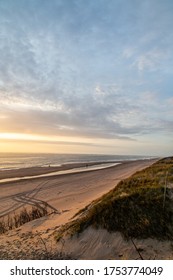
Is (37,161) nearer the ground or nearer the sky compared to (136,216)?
nearer the ground

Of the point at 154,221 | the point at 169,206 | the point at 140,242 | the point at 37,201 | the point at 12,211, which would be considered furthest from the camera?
the point at 37,201

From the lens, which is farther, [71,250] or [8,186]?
[8,186]

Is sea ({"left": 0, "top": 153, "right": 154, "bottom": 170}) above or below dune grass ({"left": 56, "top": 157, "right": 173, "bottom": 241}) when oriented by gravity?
below

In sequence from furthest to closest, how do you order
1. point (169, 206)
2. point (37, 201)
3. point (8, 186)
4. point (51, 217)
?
1. point (8, 186)
2. point (37, 201)
3. point (51, 217)
4. point (169, 206)

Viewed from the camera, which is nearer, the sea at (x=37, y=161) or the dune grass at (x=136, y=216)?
the dune grass at (x=136, y=216)

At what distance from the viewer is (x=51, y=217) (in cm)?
1030

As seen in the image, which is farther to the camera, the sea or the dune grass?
the sea

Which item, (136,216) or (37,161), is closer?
(136,216)

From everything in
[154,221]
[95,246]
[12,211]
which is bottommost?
[12,211]

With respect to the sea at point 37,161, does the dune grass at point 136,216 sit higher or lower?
higher
